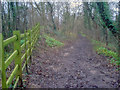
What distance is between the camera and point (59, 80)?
5.02 meters

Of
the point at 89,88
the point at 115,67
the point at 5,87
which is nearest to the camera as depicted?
the point at 5,87

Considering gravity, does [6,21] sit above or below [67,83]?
above

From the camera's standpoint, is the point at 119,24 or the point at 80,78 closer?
the point at 80,78

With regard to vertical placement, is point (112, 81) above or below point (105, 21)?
below

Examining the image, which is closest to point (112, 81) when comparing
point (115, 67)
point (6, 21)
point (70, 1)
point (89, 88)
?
point (89, 88)

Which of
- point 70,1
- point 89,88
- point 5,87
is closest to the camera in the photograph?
point 5,87

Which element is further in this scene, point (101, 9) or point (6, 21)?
point (101, 9)

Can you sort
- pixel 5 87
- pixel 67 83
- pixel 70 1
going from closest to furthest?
pixel 5 87 < pixel 67 83 < pixel 70 1

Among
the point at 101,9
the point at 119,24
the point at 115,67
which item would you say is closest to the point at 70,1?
the point at 101,9

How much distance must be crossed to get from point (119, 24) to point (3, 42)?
269 inches

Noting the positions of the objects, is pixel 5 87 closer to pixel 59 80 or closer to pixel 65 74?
pixel 59 80

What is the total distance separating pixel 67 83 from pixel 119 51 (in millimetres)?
4265

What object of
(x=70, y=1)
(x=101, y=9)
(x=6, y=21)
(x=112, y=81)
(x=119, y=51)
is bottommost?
(x=112, y=81)

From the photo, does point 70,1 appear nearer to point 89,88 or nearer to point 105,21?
point 105,21
